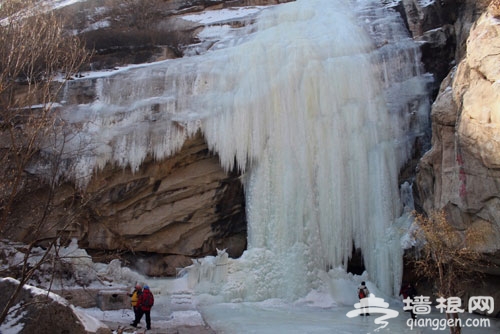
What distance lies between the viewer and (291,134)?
15.0 meters

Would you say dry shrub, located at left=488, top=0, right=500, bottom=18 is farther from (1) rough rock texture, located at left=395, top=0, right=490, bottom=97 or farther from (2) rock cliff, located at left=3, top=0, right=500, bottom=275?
(1) rough rock texture, located at left=395, top=0, right=490, bottom=97

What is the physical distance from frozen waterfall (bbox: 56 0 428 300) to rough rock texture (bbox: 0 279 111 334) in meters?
7.27

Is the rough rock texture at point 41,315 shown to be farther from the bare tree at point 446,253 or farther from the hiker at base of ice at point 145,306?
the bare tree at point 446,253

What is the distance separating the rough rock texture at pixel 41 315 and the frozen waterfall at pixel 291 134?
727cm

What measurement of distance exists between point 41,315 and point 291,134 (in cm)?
956

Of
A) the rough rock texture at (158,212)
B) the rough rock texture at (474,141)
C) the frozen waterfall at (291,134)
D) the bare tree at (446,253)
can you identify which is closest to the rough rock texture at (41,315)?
the bare tree at (446,253)

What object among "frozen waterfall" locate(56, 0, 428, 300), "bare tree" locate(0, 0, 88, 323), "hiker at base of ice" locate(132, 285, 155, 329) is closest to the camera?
"bare tree" locate(0, 0, 88, 323)

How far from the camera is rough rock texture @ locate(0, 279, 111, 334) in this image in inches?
261

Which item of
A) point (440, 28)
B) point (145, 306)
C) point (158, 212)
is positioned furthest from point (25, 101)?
point (440, 28)

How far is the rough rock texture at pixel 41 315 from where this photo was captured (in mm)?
6625

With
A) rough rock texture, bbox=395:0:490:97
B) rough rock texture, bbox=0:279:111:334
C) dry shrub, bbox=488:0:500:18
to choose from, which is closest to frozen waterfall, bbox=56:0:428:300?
rough rock texture, bbox=395:0:490:97

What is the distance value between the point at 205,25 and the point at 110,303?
37.5 feet

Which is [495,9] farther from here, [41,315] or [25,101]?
[41,315]

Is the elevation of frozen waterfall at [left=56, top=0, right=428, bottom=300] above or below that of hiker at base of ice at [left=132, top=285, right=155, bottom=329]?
above
